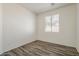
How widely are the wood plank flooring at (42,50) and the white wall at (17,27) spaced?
12cm

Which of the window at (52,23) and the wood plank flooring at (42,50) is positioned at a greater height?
the window at (52,23)

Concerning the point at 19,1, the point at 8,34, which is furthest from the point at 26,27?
the point at 19,1

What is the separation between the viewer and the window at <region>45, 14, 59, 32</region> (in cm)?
198

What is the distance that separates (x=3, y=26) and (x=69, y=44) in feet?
5.01

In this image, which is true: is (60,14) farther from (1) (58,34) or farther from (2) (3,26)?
(2) (3,26)

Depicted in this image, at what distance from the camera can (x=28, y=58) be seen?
1.71 meters

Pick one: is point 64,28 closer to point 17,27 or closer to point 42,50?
point 42,50

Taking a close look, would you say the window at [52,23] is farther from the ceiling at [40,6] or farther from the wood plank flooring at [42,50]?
the wood plank flooring at [42,50]

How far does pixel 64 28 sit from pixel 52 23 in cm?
31

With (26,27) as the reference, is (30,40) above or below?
below

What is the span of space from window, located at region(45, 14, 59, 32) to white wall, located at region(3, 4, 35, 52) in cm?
31

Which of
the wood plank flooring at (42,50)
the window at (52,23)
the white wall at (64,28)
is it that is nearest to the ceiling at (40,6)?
the white wall at (64,28)

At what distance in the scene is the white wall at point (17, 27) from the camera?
79.0 inches

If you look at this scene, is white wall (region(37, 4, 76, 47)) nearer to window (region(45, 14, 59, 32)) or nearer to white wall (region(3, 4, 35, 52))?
window (region(45, 14, 59, 32))
